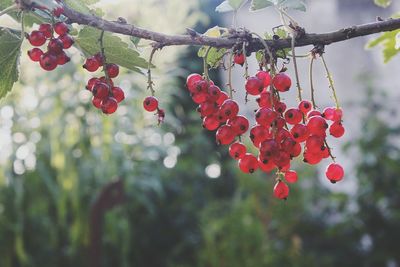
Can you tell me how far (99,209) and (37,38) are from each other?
1.33 m

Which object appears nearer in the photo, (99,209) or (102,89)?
(102,89)

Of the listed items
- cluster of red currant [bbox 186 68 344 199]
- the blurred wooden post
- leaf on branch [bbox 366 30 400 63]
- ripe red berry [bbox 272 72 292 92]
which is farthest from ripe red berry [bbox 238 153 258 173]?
the blurred wooden post

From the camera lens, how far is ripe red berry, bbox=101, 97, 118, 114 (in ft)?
2.01

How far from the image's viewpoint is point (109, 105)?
614 mm

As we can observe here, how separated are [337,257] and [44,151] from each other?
1.49 meters

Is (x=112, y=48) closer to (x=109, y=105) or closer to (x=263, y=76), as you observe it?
(x=109, y=105)

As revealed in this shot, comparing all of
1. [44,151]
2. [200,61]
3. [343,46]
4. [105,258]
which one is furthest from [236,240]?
[343,46]

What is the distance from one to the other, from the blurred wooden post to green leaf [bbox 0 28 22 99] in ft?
3.82

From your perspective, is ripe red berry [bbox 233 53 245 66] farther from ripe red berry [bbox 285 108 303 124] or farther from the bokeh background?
the bokeh background

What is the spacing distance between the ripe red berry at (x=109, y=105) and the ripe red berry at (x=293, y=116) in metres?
0.20

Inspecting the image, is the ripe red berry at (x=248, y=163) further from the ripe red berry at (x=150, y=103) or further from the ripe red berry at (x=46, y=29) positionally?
the ripe red berry at (x=46, y=29)

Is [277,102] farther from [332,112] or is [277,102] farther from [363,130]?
[363,130]

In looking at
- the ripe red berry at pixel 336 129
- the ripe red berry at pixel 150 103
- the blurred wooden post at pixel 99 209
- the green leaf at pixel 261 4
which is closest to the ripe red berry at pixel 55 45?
the ripe red berry at pixel 150 103

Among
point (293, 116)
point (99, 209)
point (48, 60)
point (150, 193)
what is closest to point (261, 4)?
point (293, 116)
